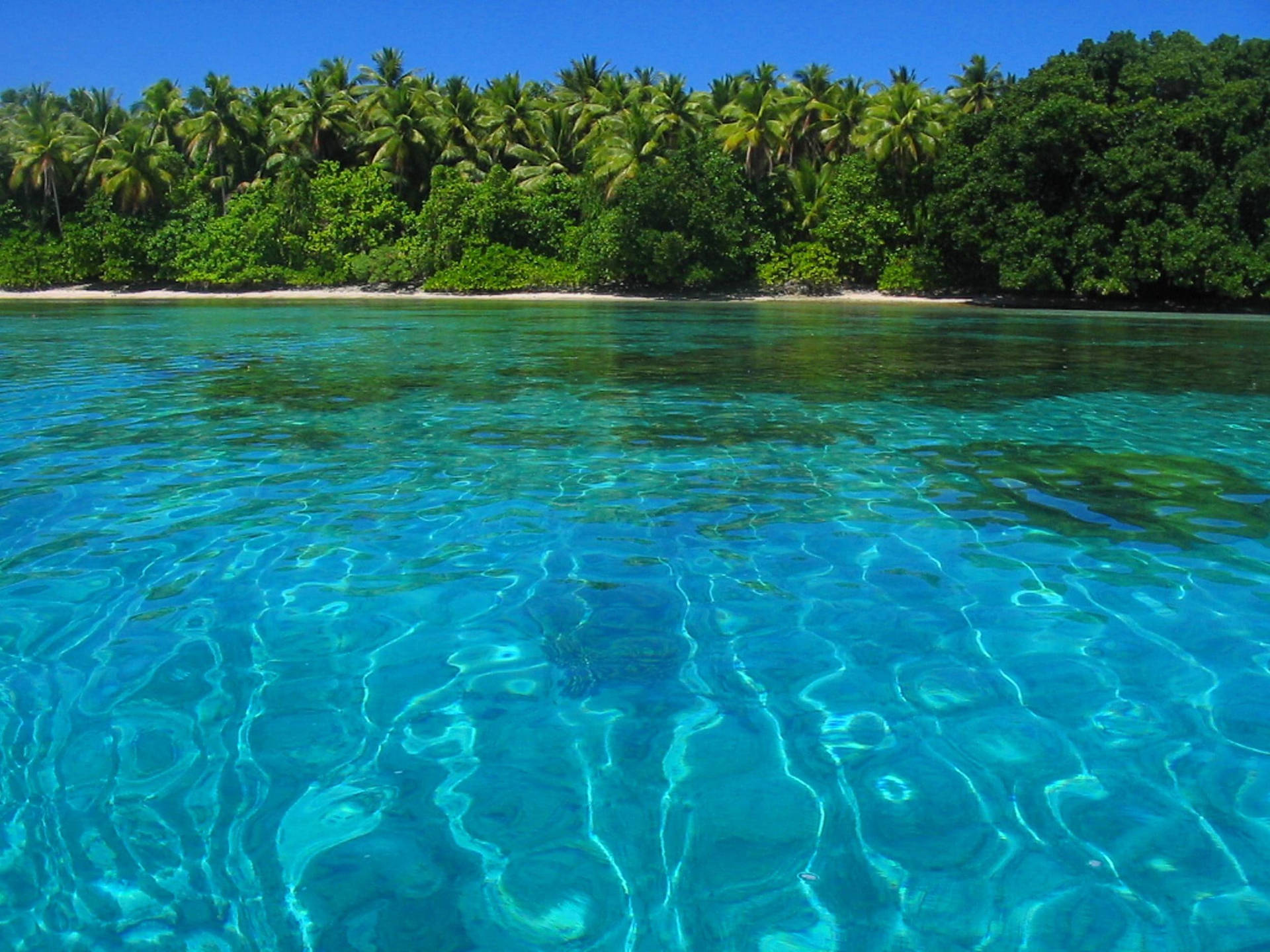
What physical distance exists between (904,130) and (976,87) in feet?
14.6

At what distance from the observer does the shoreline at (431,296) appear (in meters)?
38.8

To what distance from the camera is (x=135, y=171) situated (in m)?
44.3

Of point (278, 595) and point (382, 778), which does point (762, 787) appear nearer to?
point (382, 778)

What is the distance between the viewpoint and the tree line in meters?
32.2

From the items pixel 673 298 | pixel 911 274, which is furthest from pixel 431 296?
pixel 911 274

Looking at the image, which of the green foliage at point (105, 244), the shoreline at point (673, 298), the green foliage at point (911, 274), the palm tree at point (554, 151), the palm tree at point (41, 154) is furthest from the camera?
the palm tree at point (41, 154)

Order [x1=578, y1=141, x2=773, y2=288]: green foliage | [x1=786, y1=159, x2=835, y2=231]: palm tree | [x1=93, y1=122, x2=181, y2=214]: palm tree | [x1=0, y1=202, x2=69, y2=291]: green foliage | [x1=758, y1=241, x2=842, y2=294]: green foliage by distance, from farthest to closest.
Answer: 1. [x1=0, y1=202, x2=69, y2=291]: green foliage
2. [x1=93, y1=122, x2=181, y2=214]: palm tree
3. [x1=786, y1=159, x2=835, y2=231]: palm tree
4. [x1=758, y1=241, x2=842, y2=294]: green foliage
5. [x1=578, y1=141, x2=773, y2=288]: green foliage

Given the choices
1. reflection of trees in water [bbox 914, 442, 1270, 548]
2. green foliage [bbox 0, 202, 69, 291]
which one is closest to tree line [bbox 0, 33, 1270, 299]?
green foliage [bbox 0, 202, 69, 291]

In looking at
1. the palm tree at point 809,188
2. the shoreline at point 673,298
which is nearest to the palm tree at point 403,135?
the shoreline at point 673,298

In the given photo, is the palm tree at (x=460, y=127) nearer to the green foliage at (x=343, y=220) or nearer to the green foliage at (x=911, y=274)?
the green foliage at (x=343, y=220)

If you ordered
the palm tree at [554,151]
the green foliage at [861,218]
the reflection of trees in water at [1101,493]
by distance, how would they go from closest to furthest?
1. the reflection of trees in water at [1101,493]
2. the green foliage at [861,218]
3. the palm tree at [554,151]

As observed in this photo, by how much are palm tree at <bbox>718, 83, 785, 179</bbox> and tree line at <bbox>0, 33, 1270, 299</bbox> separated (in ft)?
0.32

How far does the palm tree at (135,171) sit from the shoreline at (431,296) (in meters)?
4.27

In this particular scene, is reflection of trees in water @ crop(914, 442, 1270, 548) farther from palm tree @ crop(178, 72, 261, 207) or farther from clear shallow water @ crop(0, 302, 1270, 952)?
palm tree @ crop(178, 72, 261, 207)
